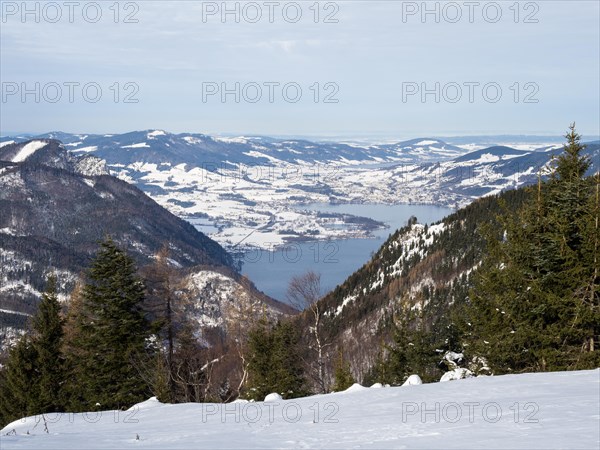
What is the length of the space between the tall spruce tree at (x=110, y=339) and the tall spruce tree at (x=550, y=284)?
15529 millimetres

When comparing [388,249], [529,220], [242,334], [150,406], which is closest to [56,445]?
[150,406]

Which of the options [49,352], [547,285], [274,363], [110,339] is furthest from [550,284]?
[49,352]

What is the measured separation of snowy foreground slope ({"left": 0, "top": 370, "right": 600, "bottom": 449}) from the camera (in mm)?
9609

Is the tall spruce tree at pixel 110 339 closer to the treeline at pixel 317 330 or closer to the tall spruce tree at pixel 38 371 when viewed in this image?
the treeline at pixel 317 330

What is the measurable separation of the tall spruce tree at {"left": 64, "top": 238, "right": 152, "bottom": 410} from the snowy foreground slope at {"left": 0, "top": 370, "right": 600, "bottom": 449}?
10964 mm

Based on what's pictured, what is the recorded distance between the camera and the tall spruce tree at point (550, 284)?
1959cm

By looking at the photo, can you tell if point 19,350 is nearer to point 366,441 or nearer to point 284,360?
point 284,360

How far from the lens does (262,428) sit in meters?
11.5

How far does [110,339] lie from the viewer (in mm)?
26578

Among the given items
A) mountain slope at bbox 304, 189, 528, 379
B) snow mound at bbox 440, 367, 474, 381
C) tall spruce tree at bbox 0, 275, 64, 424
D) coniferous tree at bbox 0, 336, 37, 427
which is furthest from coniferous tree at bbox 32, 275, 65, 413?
mountain slope at bbox 304, 189, 528, 379

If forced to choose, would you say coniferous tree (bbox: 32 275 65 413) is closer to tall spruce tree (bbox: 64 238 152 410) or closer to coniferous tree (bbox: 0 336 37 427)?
coniferous tree (bbox: 0 336 37 427)

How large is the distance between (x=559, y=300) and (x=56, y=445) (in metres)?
16.4

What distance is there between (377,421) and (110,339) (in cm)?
1857

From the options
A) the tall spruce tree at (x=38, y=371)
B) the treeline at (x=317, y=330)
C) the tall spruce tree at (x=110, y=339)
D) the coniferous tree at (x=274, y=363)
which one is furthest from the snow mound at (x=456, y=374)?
the tall spruce tree at (x=38, y=371)
